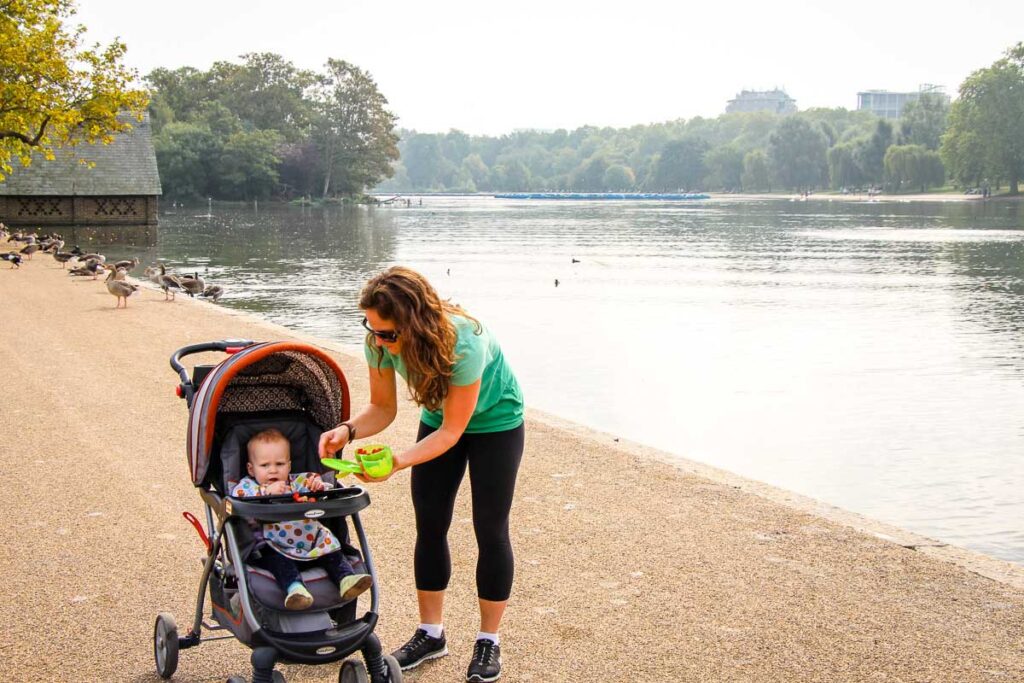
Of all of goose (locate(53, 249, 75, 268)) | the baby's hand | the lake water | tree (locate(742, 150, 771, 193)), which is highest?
tree (locate(742, 150, 771, 193))

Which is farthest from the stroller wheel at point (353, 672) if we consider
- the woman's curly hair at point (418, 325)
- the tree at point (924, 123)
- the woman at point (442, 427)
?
the tree at point (924, 123)

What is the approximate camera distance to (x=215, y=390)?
173 inches

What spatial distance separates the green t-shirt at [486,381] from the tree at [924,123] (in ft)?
505

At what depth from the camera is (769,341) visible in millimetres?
20641

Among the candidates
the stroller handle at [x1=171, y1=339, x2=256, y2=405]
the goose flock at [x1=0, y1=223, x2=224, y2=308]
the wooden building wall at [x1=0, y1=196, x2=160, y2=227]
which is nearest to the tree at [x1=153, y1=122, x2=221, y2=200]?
the wooden building wall at [x1=0, y1=196, x2=160, y2=227]

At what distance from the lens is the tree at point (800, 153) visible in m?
175

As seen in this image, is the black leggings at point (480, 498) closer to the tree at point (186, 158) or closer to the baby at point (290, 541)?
the baby at point (290, 541)

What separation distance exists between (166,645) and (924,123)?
15678 centimetres

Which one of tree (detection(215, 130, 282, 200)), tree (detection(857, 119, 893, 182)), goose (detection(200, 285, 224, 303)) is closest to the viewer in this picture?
goose (detection(200, 285, 224, 303))

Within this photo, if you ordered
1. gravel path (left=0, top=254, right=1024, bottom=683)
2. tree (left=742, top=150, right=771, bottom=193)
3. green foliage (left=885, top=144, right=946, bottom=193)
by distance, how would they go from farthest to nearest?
tree (left=742, top=150, right=771, bottom=193), green foliage (left=885, top=144, right=946, bottom=193), gravel path (left=0, top=254, right=1024, bottom=683)

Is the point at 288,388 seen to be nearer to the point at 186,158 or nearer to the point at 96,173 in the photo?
the point at 96,173

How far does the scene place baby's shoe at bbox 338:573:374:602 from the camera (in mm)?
4094

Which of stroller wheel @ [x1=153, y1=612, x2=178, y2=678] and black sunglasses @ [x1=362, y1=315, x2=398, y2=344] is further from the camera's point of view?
stroller wheel @ [x1=153, y1=612, x2=178, y2=678]

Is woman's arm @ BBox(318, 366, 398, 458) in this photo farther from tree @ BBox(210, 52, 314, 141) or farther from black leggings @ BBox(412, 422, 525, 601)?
tree @ BBox(210, 52, 314, 141)
